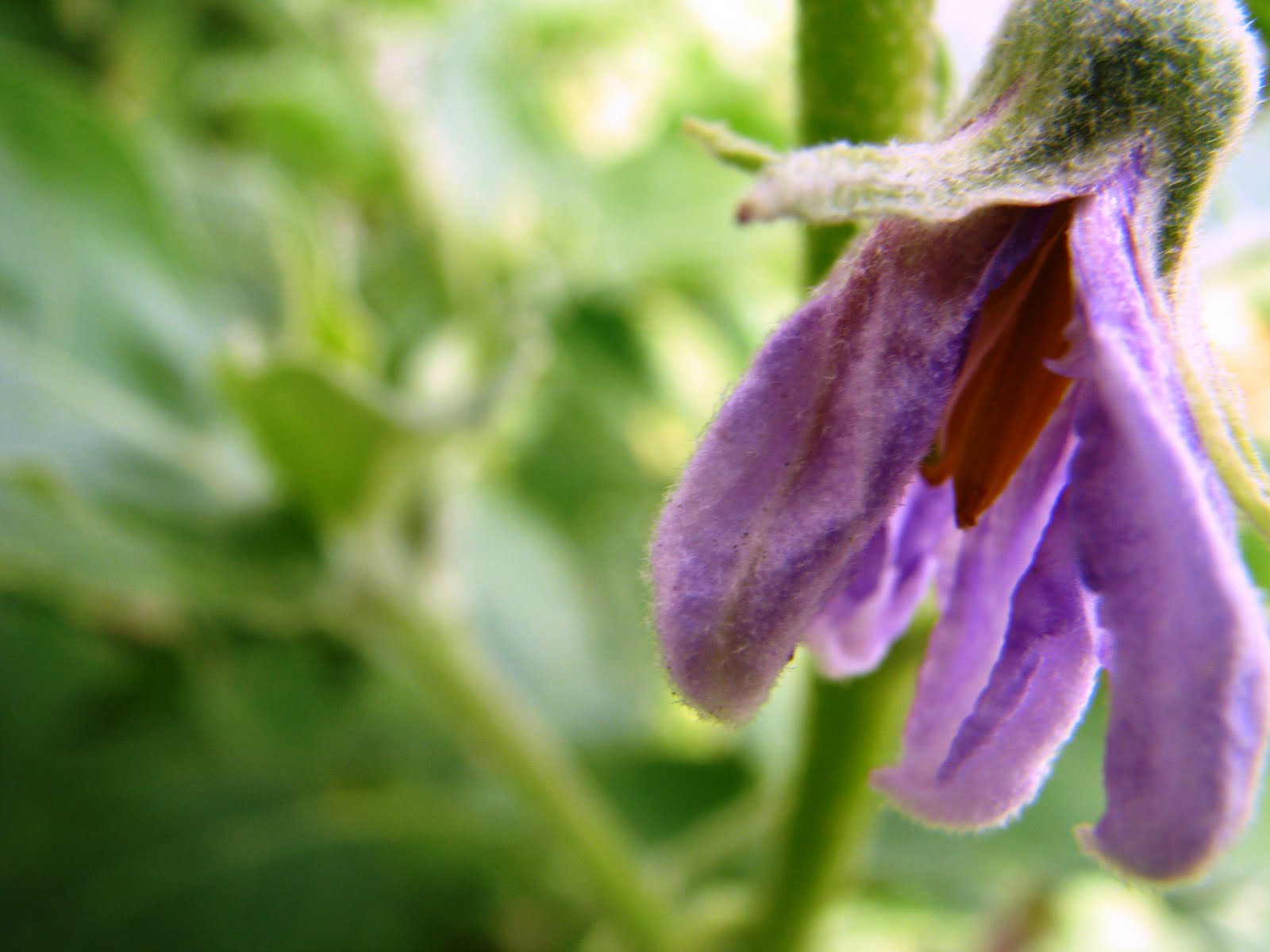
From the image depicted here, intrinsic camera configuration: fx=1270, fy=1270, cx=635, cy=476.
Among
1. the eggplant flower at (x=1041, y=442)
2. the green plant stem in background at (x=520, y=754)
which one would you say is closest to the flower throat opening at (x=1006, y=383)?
the eggplant flower at (x=1041, y=442)

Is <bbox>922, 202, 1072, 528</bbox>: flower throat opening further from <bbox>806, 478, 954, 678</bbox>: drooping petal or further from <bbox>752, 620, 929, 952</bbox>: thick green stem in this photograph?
<bbox>752, 620, 929, 952</bbox>: thick green stem

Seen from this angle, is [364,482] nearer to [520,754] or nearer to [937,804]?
[520,754]

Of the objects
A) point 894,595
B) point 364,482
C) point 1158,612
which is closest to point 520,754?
A: point 364,482

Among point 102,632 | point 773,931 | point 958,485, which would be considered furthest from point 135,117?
point 958,485

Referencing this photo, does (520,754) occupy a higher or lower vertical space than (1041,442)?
higher

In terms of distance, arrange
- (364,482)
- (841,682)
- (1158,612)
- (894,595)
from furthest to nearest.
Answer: (364,482) → (841,682) → (894,595) → (1158,612)

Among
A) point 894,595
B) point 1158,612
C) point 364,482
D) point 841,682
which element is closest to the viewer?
point 1158,612

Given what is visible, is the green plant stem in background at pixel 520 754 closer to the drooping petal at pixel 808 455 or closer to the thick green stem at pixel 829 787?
the thick green stem at pixel 829 787
